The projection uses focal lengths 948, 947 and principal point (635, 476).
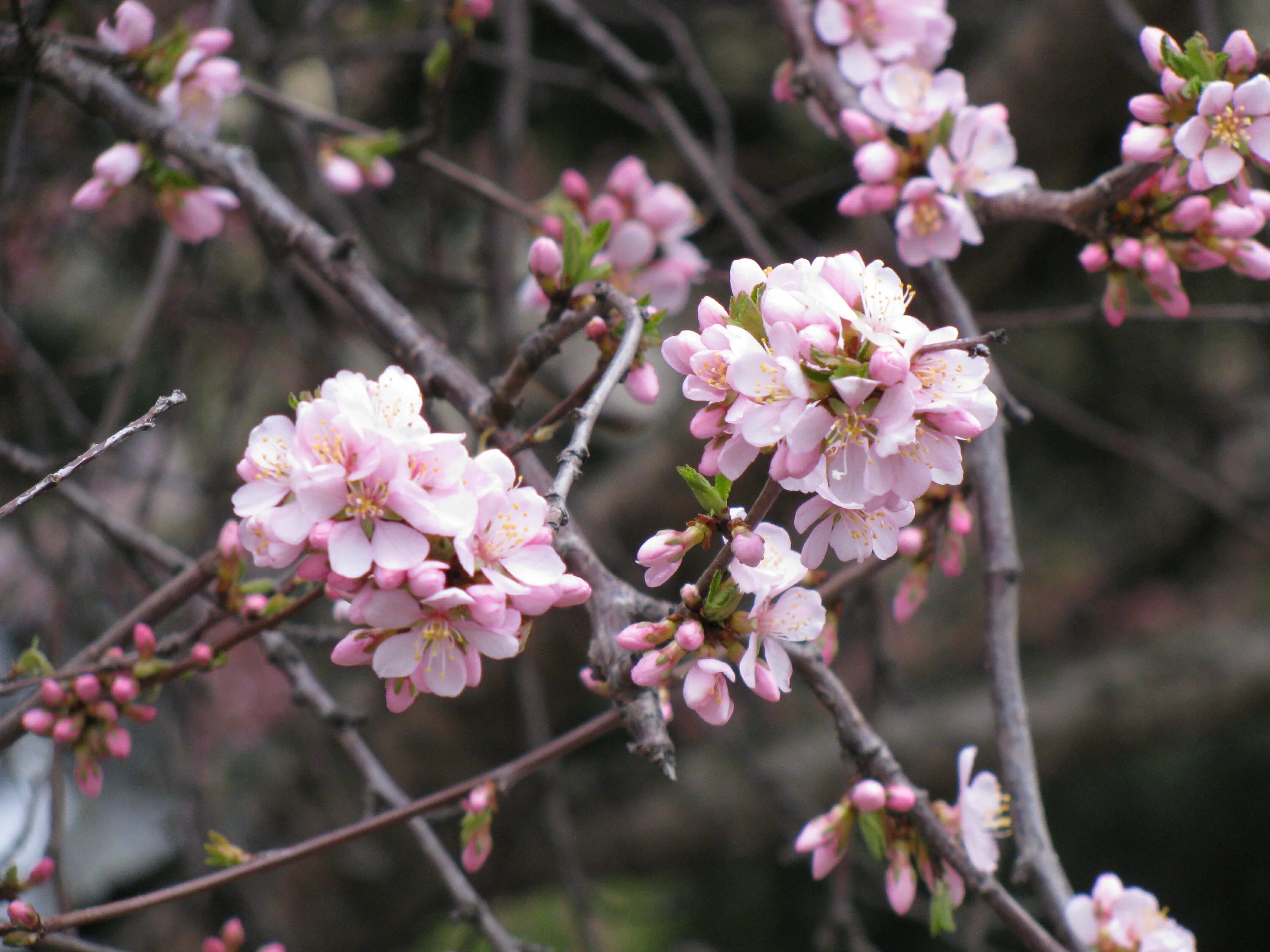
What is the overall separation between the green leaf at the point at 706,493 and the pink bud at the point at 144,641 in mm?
672

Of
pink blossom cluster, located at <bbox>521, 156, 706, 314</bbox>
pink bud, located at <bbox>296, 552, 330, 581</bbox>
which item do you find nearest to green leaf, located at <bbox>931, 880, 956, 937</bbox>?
pink bud, located at <bbox>296, 552, 330, 581</bbox>

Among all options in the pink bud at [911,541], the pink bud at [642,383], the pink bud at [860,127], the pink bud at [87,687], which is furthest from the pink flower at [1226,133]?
the pink bud at [87,687]

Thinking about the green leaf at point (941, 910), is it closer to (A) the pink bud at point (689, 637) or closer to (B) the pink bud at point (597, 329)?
(A) the pink bud at point (689, 637)

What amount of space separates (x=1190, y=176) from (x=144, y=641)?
1.25 metres

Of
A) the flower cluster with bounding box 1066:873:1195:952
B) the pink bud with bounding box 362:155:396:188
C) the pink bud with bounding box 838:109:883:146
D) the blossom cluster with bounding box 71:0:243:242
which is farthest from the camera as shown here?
the pink bud with bounding box 362:155:396:188

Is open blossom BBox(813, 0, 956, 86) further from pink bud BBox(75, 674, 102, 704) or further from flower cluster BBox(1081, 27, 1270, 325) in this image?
pink bud BBox(75, 674, 102, 704)

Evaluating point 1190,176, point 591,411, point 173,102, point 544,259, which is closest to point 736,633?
point 591,411

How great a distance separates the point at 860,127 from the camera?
127 cm

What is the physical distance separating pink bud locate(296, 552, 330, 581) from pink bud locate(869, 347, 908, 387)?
0.44 m

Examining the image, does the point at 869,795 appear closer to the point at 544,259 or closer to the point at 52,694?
the point at 544,259

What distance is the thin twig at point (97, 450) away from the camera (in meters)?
0.74

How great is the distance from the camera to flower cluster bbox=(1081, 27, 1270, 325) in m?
0.99

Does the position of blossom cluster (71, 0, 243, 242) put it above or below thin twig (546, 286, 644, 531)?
above

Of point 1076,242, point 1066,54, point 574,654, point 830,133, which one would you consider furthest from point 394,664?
point 1076,242
